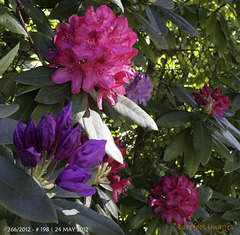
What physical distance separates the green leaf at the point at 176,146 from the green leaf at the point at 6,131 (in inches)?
49.3

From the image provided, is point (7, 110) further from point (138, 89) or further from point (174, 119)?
point (174, 119)

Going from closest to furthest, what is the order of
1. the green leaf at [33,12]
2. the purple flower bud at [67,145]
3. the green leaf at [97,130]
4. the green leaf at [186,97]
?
1. the purple flower bud at [67,145]
2. the green leaf at [97,130]
3. the green leaf at [33,12]
4. the green leaf at [186,97]

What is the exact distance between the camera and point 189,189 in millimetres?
1779

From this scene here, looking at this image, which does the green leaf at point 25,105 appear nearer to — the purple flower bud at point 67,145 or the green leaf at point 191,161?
the purple flower bud at point 67,145

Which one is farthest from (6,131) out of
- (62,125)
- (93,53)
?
(93,53)

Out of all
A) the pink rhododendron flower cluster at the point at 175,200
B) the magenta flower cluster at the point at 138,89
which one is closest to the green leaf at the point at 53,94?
the magenta flower cluster at the point at 138,89

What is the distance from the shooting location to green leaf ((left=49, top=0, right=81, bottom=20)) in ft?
4.28

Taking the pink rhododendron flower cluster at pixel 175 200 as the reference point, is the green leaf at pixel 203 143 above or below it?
above

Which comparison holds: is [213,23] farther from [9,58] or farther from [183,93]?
[9,58]

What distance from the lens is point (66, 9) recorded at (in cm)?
131

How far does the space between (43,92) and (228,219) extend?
1.67 metres

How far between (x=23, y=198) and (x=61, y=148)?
0.43ft

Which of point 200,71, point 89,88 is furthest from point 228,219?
point 89,88

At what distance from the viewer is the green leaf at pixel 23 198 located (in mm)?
534
